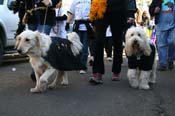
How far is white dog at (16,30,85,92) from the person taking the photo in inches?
326

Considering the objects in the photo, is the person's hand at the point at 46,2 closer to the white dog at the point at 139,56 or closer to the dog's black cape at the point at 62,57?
the dog's black cape at the point at 62,57

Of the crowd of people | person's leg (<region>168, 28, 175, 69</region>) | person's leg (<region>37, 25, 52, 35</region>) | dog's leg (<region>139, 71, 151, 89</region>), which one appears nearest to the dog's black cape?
the crowd of people

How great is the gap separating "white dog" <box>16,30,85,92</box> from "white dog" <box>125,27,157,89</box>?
1.08 metres

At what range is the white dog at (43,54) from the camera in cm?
829

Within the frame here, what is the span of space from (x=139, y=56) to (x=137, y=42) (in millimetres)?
318

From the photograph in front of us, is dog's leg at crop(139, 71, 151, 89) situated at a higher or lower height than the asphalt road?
higher

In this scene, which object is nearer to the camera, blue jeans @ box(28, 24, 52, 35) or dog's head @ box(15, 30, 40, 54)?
dog's head @ box(15, 30, 40, 54)

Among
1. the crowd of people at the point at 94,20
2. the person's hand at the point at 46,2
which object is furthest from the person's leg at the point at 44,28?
the person's hand at the point at 46,2

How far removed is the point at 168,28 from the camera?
39.6ft

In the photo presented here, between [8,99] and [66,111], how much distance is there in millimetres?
1303

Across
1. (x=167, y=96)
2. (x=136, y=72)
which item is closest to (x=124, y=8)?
(x=136, y=72)

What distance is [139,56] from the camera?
29.6 ft

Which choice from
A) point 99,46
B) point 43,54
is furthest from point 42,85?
point 99,46

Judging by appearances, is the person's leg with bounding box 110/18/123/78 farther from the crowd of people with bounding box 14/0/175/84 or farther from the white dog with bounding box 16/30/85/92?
the white dog with bounding box 16/30/85/92
